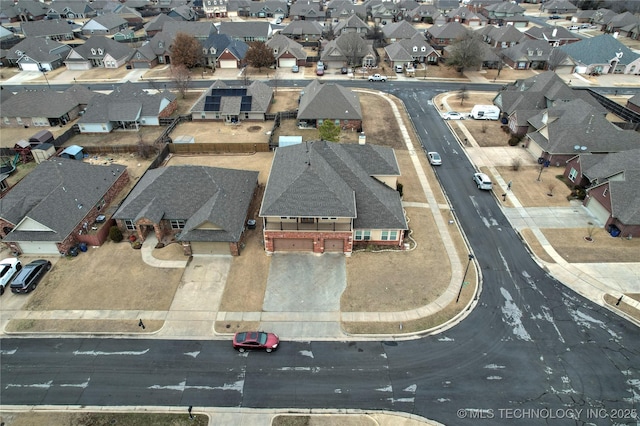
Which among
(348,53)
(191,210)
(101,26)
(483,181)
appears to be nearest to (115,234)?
(191,210)

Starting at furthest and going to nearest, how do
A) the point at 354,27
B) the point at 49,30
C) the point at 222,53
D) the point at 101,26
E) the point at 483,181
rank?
the point at 101,26 → the point at 49,30 → the point at 354,27 → the point at 222,53 → the point at 483,181

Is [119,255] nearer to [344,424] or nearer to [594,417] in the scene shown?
[344,424]

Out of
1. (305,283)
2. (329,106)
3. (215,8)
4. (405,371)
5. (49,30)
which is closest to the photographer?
(405,371)

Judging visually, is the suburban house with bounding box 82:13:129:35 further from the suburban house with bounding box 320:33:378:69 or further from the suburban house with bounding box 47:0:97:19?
the suburban house with bounding box 320:33:378:69

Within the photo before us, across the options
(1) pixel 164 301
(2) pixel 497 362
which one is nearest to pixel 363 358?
(2) pixel 497 362

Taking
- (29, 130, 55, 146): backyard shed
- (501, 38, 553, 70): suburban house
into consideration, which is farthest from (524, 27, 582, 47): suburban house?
(29, 130, 55, 146): backyard shed

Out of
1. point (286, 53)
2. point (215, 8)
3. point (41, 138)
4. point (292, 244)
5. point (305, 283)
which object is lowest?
point (305, 283)

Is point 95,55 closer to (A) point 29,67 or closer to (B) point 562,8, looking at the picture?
(A) point 29,67
